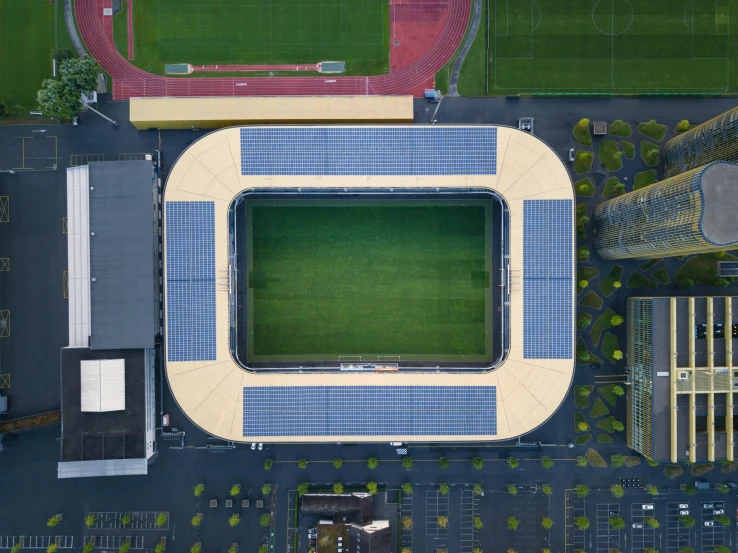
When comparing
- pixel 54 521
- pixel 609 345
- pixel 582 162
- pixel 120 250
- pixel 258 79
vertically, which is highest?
pixel 258 79

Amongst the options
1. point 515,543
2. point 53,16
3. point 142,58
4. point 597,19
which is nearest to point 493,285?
point 515,543

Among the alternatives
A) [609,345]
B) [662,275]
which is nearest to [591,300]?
[609,345]

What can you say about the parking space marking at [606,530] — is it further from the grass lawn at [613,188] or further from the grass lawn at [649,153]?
the grass lawn at [649,153]

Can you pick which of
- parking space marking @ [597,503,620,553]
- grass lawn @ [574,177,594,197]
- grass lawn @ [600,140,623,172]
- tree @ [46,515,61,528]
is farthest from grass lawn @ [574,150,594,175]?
tree @ [46,515,61,528]

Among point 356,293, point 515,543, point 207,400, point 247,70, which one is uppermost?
point 247,70

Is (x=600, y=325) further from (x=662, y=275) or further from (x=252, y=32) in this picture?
(x=252, y=32)

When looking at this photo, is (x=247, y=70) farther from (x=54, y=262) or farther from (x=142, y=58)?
(x=54, y=262)
